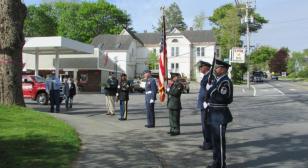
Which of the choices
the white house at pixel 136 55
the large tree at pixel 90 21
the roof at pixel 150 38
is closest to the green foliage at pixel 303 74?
the white house at pixel 136 55

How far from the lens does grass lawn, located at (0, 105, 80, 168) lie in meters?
8.28

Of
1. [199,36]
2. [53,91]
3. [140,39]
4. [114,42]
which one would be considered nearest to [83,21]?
[140,39]

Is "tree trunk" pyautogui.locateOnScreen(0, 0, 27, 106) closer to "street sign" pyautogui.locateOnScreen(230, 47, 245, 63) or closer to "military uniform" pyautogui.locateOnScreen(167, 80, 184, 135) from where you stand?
"military uniform" pyautogui.locateOnScreen(167, 80, 184, 135)

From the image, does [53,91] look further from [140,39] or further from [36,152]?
[140,39]

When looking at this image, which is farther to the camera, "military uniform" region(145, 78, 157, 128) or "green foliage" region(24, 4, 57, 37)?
"green foliage" region(24, 4, 57, 37)

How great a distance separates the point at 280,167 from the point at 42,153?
4398 mm

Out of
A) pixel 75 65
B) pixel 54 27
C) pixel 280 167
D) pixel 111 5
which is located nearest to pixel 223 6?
pixel 111 5

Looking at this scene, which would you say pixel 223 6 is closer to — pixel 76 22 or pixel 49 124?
pixel 76 22

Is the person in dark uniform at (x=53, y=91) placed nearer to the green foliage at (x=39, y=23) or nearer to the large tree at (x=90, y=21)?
the large tree at (x=90, y=21)

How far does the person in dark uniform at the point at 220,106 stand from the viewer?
8953 mm

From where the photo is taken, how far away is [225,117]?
9.03 m

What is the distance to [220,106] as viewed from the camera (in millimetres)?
9055

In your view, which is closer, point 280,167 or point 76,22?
point 280,167

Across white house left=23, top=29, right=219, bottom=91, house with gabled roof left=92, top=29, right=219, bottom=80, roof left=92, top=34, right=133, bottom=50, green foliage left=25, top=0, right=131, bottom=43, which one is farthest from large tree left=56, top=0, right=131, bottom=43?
roof left=92, top=34, right=133, bottom=50
